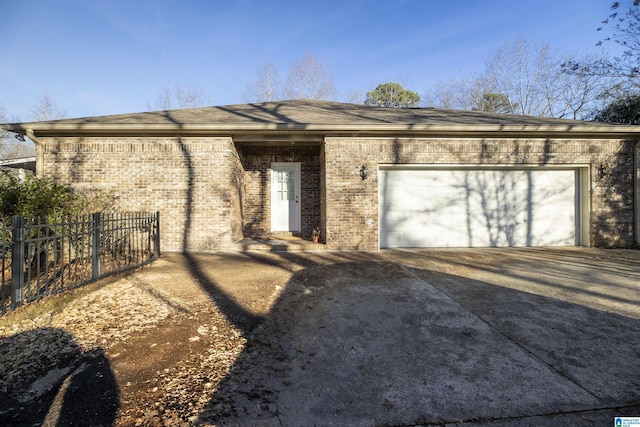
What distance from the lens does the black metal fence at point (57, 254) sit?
3268 mm

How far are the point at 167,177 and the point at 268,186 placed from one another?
2.76 m

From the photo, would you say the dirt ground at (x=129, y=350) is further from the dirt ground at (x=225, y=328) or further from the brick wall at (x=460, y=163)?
the brick wall at (x=460, y=163)

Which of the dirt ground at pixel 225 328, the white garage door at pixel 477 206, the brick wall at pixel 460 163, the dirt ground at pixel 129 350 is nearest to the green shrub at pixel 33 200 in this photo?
the dirt ground at pixel 225 328

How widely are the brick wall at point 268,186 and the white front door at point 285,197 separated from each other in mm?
134

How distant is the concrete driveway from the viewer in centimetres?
175

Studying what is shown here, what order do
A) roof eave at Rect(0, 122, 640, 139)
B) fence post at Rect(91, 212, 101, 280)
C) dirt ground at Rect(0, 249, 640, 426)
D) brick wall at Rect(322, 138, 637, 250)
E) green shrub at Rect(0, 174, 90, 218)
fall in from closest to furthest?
dirt ground at Rect(0, 249, 640, 426) < fence post at Rect(91, 212, 101, 280) < green shrub at Rect(0, 174, 90, 218) < roof eave at Rect(0, 122, 640, 139) < brick wall at Rect(322, 138, 637, 250)

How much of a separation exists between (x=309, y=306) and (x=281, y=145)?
6.04 meters

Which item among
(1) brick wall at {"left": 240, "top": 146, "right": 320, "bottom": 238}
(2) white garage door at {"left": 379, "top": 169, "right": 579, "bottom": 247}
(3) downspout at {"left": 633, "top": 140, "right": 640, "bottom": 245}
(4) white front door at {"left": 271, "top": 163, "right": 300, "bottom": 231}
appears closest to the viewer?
(3) downspout at {"left": 633, "top": 140, "right": 640, "bottom": 245}

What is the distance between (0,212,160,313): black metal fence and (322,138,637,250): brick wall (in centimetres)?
431

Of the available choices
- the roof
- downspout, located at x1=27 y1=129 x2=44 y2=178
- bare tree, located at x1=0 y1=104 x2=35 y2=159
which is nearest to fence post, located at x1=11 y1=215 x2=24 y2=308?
the roof

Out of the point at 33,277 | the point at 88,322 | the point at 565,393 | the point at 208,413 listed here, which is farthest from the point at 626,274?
the point at 33,277

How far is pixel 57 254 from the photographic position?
5219 millimetres

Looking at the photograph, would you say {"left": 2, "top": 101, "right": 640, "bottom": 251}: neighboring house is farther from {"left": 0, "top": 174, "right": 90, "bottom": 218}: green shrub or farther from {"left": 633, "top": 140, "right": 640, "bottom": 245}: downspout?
{"left": 0, "top": 174, "right": 90, "bottom": 218}: green shrub

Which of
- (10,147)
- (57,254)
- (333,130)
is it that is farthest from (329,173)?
(10,147)
